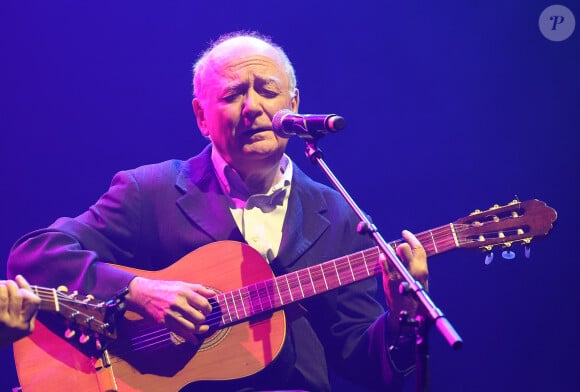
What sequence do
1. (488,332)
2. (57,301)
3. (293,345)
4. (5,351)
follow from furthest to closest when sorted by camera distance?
(488,332) → (5,351) → (293,345) → (57,301)

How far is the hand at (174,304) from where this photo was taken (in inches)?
117

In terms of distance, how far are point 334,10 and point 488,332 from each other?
2.16m

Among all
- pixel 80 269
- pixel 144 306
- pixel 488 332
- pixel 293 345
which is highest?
pixel 80 269

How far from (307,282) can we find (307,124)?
2.80 ft

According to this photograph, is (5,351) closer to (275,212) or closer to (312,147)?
(275,212)

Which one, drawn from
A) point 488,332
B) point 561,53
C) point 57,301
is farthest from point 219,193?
point 561,53

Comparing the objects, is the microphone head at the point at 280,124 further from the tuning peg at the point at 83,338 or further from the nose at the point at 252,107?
the tuning peg at the point at 83,338

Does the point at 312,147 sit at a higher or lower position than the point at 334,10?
lower

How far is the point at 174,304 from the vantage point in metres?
2.96

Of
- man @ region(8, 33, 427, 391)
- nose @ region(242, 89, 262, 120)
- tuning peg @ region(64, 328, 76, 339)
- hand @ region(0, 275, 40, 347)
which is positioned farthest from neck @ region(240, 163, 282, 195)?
hand @ region(0, 275, 40, 347)

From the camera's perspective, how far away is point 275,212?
3.53 metres

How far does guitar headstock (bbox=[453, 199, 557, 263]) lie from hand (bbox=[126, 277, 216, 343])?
117 centimetres

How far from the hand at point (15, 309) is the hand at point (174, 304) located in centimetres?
64

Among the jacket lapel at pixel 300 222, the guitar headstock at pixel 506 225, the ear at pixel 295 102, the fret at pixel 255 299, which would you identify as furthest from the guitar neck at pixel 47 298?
the guitar headstock at pixel 506 225
